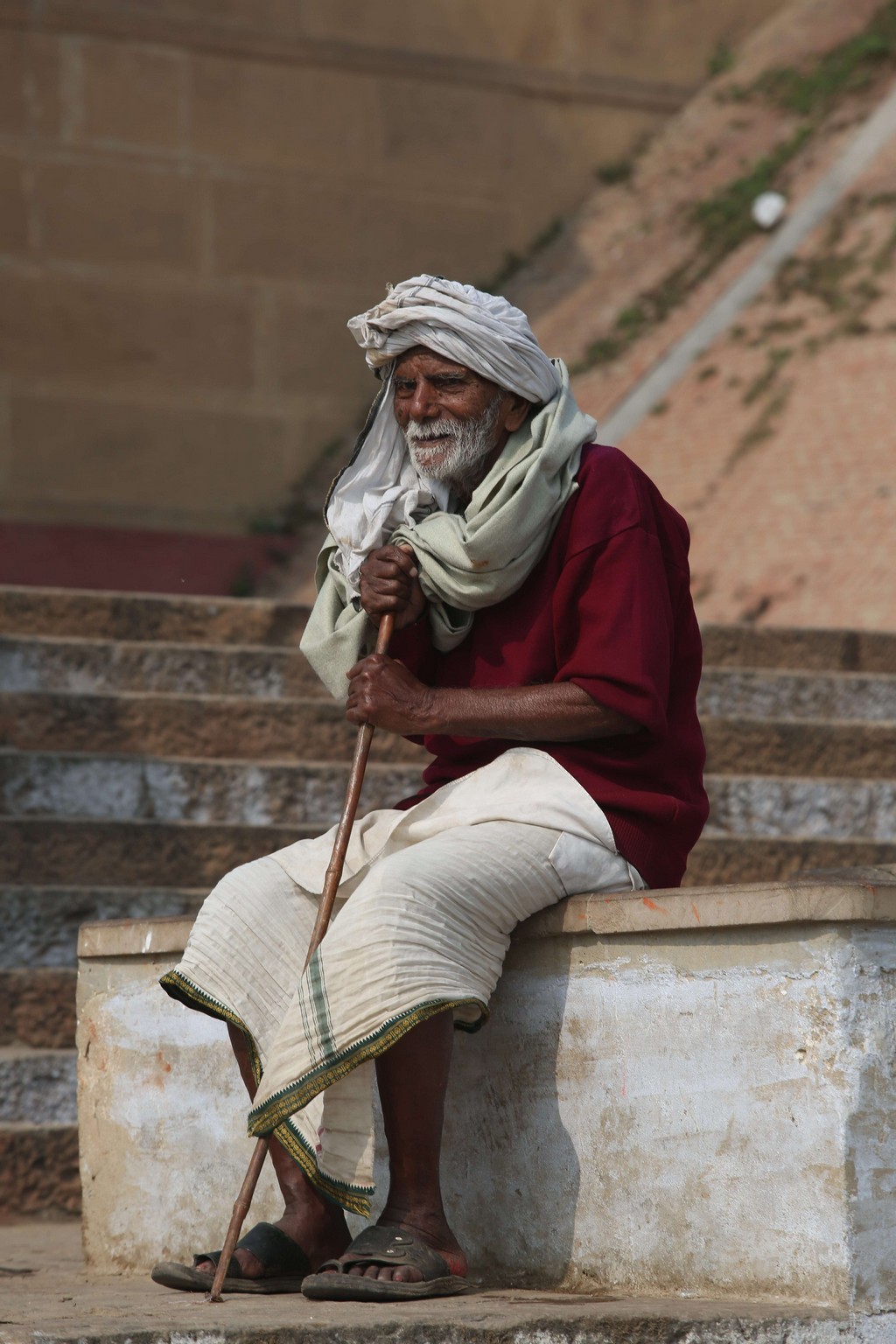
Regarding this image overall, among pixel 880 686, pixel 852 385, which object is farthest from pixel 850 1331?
pixel 852 385

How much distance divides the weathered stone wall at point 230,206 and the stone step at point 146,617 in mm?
4965

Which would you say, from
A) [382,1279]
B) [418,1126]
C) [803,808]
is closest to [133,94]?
[803,808]

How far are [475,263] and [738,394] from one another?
2.87 metres

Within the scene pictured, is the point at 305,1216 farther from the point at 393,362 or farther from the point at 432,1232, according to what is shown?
the point at 393,362

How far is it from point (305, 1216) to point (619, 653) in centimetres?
109

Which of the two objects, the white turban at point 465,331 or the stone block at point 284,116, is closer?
the white turban at point 465,331

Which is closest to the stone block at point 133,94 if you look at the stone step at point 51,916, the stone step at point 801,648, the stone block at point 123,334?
the stone block at point 123,334

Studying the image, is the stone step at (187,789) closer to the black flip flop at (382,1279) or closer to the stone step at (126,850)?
the stone step at (126,850)

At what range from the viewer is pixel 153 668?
6.71 metres

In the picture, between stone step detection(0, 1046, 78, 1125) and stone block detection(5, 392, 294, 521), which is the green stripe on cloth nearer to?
stone step detection(0, 1046, 78, 1125)

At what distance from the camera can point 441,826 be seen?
11.8ft

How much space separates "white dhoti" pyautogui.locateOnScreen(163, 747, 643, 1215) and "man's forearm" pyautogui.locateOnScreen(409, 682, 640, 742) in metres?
0.08

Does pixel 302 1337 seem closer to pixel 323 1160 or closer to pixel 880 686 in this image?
pixel 323 1160

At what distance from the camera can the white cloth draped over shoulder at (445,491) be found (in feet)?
11.8
